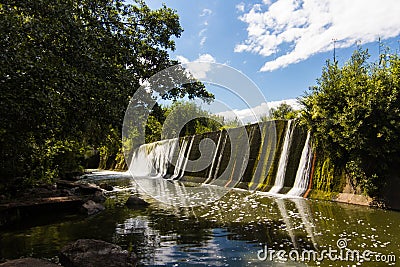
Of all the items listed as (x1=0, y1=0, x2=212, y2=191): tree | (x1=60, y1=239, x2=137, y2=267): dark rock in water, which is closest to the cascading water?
(x1=0, y1=0, x2=212, y2=191): tree

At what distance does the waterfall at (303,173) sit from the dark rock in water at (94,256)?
9069 millimetres

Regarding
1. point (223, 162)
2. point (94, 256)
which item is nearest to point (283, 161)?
point (223, 162)

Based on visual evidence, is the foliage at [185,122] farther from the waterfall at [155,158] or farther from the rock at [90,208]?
the rock at [90,208]

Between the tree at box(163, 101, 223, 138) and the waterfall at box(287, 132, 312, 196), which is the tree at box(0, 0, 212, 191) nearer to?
the waterfall at box(287, 132, 312, 196)

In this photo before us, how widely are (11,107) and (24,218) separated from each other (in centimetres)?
441

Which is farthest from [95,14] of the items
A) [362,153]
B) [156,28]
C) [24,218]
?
[362,153]

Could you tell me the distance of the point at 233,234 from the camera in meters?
6.83

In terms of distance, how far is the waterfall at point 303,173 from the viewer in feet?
41.6

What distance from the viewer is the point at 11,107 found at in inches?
267

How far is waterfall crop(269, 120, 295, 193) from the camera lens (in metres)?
14.2

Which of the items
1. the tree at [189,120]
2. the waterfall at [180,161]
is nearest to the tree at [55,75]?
the waterfall at [180,161]

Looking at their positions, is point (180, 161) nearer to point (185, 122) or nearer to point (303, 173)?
point (185, 122)

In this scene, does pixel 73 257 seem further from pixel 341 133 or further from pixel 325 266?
pixel 341 133

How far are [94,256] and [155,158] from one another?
30543mm
